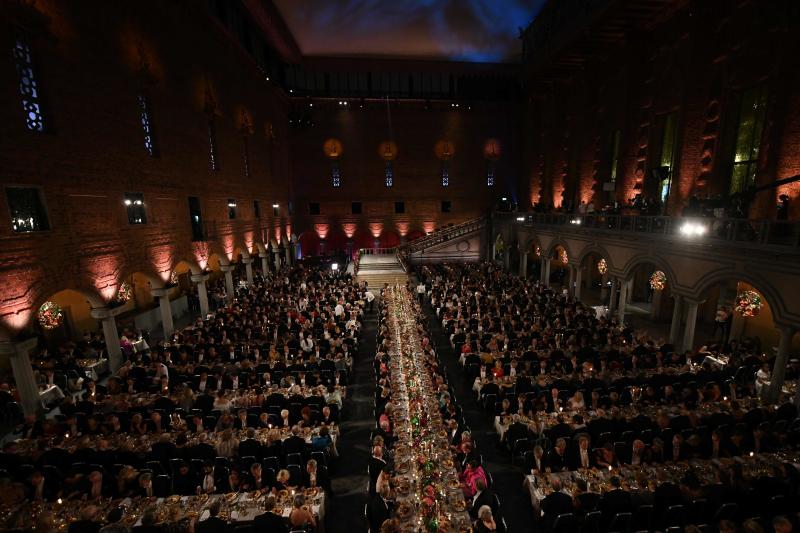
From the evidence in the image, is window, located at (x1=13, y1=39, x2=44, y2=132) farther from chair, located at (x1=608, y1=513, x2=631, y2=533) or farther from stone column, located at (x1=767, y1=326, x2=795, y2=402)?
stone column, located at (x1=767, y1=326, x2=795, y2=402)

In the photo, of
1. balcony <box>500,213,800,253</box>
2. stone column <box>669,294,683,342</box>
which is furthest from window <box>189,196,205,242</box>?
stone column <box>669,294,683,342</box>

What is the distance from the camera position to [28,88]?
10961mm

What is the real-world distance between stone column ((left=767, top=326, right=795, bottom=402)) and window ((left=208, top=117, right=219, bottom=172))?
25.4m

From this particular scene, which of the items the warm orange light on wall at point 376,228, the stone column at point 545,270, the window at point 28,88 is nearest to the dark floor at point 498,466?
the stone column at point 545,270

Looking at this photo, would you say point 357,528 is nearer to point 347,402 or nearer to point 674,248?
point 347,402

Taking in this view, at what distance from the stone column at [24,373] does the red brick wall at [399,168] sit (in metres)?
28.9

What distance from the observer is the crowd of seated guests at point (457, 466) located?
6051mm

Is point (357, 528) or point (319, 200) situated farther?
point (319, 200)

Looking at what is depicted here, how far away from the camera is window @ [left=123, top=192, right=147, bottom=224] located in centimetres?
1472

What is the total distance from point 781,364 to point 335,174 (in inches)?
1383

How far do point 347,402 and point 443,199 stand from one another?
30.4 meters

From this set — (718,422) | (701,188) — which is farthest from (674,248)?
(718,422)

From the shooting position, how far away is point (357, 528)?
7441mm

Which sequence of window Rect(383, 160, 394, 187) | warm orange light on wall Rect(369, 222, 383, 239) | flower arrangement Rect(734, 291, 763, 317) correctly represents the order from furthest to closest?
warm orange light on wall Rect(369, 222, 383, 239) < window Rect(383, 160, 394, 187) < flower arrangement Rect(734, 291, 763, 317)
